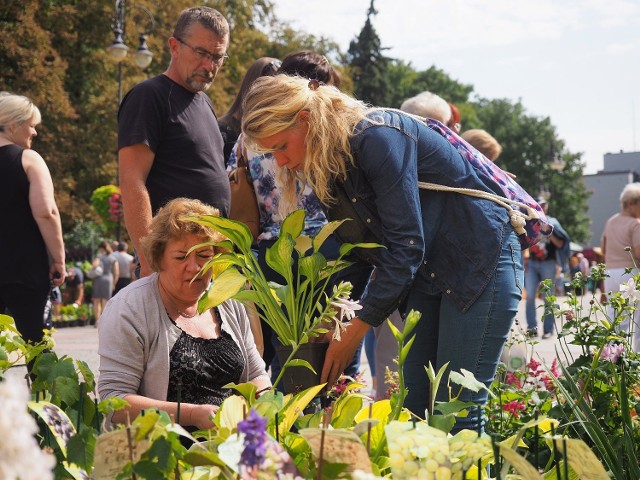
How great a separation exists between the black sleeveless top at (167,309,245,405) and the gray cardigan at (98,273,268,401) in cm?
5

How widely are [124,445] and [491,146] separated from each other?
15.3 ft

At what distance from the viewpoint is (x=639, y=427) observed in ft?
8.05

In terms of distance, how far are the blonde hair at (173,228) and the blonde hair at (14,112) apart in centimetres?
217

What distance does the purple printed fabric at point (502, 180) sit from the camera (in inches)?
A: 112

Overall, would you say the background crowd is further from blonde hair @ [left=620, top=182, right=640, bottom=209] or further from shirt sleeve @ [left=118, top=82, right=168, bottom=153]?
blonde hair @ [left=620, top=182, right=640, bottom=209]

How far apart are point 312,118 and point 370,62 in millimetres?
52135

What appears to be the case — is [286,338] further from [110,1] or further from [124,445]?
[110,1]

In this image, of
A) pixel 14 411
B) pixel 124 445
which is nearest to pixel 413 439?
pixel 124 445

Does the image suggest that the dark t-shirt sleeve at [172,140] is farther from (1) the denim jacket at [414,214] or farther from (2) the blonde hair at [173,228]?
(1) the denim jacket at [414,214]

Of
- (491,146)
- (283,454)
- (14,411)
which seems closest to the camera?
(14,411)

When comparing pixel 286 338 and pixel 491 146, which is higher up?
pixel 491 146

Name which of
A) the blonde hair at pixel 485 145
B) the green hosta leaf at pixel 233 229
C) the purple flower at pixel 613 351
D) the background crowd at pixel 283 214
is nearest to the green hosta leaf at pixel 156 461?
the green hosta leaf at pixel 233 229

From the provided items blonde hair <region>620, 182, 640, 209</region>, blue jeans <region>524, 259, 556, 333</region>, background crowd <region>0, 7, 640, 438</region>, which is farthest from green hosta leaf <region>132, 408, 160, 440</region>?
blue jeans <region>524, 259, 556, 333</region>

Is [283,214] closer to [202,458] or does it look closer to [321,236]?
[321,236]
